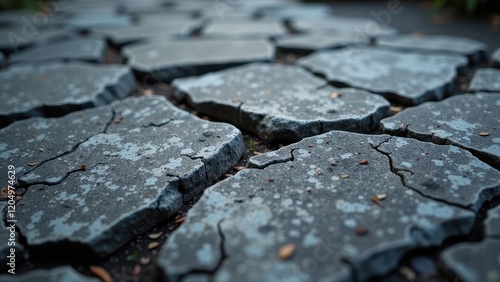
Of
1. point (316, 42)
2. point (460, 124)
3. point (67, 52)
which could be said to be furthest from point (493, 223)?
point (67, 52)

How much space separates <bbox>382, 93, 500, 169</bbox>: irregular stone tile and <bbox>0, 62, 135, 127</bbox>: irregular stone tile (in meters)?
1.20

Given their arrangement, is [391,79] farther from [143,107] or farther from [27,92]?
[27,92]

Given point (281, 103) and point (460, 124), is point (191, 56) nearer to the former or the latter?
point (281, 103)

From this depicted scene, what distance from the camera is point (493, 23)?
2.54m

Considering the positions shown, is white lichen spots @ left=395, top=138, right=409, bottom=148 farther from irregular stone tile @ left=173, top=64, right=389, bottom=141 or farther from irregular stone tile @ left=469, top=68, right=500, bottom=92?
irregular stone tile @ left=469, top=68, right=500, bottom=92

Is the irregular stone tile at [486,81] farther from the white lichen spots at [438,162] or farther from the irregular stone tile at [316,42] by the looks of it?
the irregular stone tile at [316,42]

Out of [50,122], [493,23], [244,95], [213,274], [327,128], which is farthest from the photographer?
[493,23]

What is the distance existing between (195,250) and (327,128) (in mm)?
665

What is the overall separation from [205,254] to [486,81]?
4.69 ft

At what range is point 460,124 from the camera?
3.94 ft

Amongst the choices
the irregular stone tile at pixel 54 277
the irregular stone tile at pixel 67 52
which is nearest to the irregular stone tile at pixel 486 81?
the irregular stone tile at pixel 54 277

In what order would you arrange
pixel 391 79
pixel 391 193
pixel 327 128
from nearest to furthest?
1. pixel 391 193
2. pixel 327 128
3. pixel 391 79

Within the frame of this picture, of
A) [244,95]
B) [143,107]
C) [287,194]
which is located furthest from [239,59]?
[287,194]

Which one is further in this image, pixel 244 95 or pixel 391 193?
pixel 244 95
